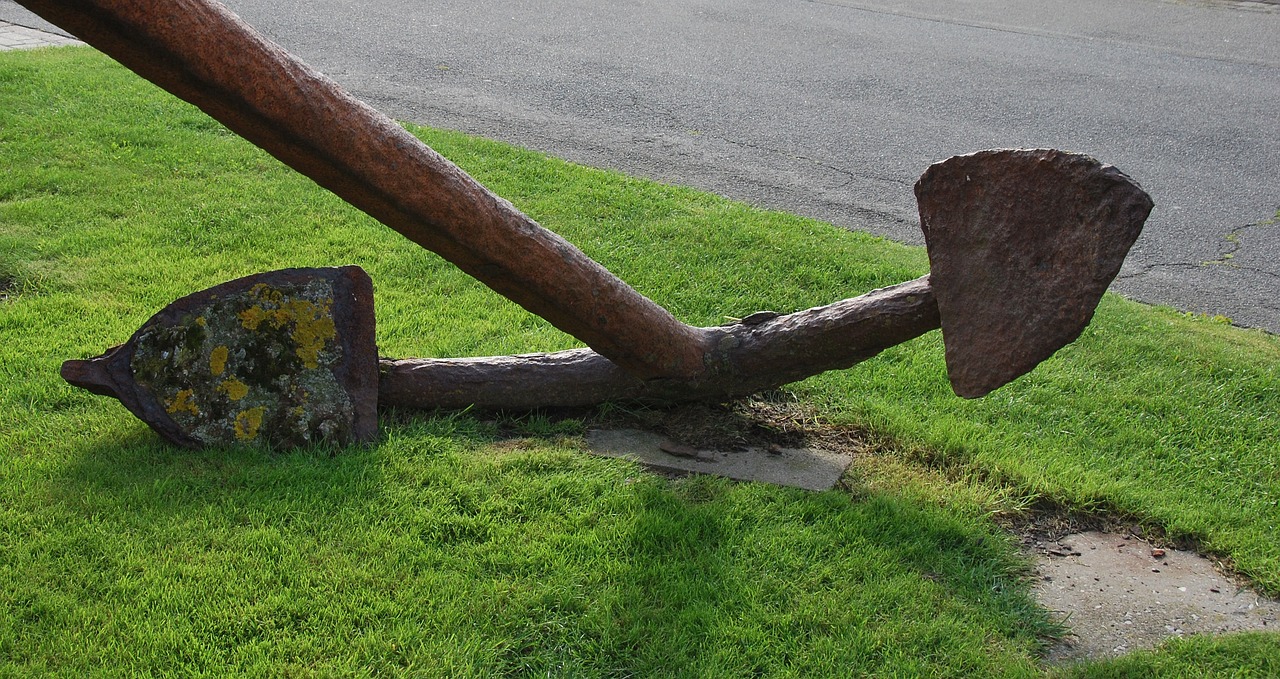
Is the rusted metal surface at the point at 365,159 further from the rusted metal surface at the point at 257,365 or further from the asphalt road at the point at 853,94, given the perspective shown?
the asphalt road at the point at 853,94

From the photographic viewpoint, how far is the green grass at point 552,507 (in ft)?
8.90

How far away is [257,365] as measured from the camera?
11.0ft

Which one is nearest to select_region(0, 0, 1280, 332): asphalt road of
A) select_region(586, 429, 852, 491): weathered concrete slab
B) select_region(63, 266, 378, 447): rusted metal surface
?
select_region(586, 429, 852, 491): weathered concrete slab

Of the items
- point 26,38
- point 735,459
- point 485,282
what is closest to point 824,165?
point 735,459

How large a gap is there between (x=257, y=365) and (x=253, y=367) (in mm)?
13

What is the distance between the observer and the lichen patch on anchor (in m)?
3.29

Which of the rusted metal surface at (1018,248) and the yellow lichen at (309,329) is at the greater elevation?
the rusted metal surface at (1018,248)

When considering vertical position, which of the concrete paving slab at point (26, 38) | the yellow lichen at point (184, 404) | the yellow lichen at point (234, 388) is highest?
the concrete paving slab at point (26, 38)

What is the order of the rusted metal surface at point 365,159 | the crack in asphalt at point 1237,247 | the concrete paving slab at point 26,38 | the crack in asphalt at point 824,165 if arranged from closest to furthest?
the rusted metal surface at point 365,159
the crack in asphalt at point 1237,247
the crack in asphalt at point 824,165
the concrete paving slab at point 26,38

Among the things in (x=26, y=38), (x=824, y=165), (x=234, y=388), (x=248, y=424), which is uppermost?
(x=26, y=38)

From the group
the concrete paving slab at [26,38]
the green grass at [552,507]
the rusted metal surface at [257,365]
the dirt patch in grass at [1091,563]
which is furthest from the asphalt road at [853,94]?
the rusted metal surface at [257,365]

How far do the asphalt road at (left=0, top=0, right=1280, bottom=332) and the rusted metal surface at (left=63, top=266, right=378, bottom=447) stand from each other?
321 centimetres

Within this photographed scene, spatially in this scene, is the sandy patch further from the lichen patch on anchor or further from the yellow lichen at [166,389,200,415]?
the yellow lichen at [166,389,200,415]

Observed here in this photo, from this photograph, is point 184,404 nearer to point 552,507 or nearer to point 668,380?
point 552,507
